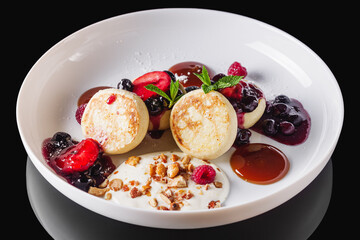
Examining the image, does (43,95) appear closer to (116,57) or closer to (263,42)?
(116,57)

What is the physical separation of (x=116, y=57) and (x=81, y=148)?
100cm

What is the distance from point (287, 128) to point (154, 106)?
29.6 inches

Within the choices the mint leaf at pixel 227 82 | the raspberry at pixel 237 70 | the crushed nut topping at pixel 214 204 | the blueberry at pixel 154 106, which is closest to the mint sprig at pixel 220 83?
the mint leaf at pixel 227 82

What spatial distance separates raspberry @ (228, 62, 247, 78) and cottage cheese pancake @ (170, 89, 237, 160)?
548mm

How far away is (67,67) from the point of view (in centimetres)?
392

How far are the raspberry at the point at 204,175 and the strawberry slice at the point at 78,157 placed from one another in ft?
1.80

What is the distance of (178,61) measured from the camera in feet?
13.2

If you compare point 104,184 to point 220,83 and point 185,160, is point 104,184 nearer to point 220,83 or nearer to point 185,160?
point 185,160

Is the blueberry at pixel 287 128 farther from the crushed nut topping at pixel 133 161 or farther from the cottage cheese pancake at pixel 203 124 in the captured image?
the crushed nut topping at pixel 133 161

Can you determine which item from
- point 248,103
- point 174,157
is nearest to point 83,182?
point 174,157

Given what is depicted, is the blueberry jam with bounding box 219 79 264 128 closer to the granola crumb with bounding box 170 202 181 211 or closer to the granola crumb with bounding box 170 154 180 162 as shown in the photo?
the granola crumb with bounding box 170 154 180 162

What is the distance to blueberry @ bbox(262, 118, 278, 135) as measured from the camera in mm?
3438

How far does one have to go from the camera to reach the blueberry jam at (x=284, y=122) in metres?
3.44

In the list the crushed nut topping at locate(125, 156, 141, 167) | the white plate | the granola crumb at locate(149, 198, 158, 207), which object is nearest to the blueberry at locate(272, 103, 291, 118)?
the white plate
